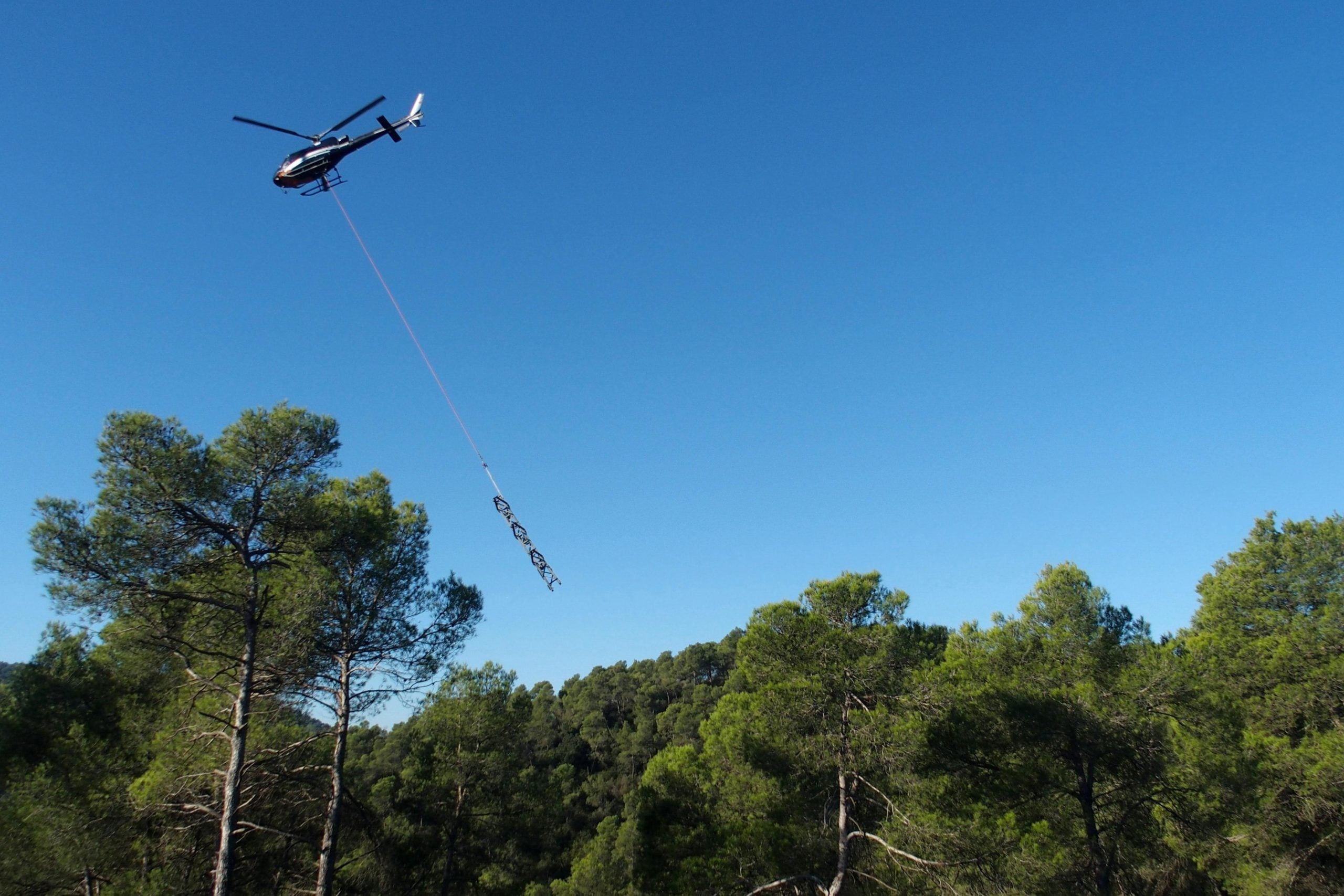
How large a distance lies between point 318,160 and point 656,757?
19.2 meters

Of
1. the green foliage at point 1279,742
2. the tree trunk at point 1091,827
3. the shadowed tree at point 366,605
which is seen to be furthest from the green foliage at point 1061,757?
the shadowed tree at point 366,605

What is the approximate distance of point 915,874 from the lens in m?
13.2

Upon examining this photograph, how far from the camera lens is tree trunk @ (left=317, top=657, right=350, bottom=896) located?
13547 mm

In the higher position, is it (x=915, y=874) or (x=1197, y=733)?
(x=1197, y=733)

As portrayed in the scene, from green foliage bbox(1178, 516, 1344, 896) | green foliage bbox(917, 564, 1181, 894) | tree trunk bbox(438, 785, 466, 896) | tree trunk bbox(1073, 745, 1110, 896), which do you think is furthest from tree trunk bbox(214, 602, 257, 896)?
green foliage bbox(1178, 516, 1344, 896)

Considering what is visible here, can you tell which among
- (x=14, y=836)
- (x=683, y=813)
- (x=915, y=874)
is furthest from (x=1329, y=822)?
(x=14, y=836)

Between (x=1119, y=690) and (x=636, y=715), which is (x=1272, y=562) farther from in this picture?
(x=636, y=715)

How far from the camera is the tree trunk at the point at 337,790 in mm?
13547

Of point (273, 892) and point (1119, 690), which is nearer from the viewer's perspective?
point (273, 892)

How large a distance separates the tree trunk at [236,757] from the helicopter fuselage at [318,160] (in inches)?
284

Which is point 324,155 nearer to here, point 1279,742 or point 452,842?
point 452,842

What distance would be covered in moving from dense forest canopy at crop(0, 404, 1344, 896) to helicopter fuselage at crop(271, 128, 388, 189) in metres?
4.32

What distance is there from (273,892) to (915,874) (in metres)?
14.8

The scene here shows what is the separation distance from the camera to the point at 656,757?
22.4m
